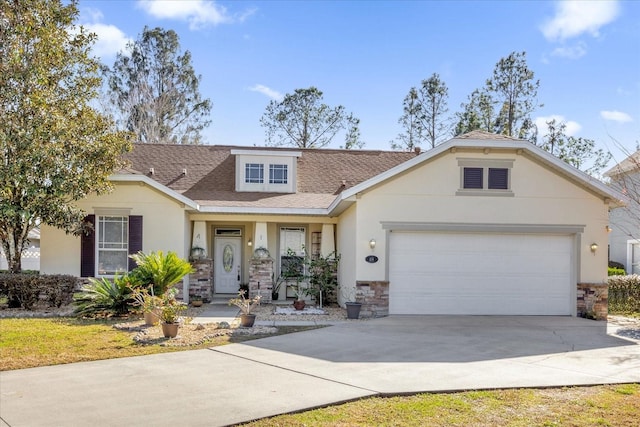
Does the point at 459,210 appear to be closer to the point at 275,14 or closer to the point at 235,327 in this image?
the point at 235,327

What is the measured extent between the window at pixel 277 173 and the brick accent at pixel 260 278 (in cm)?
304

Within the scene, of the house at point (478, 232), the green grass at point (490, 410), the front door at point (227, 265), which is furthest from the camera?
the front door at point (227, 265)

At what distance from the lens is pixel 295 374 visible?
6.99 m

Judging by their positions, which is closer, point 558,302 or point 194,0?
point 558,302

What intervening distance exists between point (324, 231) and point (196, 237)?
404cm

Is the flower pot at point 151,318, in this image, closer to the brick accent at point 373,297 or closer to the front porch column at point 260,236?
the brick accent at point 373,297

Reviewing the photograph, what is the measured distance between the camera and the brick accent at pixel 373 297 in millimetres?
12844

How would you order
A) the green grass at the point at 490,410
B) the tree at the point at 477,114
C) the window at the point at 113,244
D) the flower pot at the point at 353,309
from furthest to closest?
the tree at the point at 477,114 < the window at the point at 113,244 < the flower pot at the point at 353,309 < the green grass at the point at 490,410

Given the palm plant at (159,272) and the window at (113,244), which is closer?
the palm plant at (159,272)

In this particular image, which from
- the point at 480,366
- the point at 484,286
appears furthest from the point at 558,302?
the point at 480,366

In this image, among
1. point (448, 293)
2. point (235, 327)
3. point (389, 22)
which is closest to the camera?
point (235, 327)

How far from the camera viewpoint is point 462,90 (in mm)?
30594

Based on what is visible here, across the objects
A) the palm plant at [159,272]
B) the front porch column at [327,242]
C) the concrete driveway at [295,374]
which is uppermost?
the front porch column at [327,242]

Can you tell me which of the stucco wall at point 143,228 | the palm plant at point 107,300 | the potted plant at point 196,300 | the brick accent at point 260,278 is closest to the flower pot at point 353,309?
the brick accent at point 260,278
